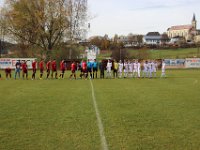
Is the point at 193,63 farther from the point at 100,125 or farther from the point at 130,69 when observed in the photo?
the point at 100,125

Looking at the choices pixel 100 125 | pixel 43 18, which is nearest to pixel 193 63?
pixel 43 18

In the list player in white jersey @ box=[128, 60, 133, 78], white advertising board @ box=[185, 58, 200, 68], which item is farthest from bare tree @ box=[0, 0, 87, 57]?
player in white jersey @ box=[128, 60, 133, 78]

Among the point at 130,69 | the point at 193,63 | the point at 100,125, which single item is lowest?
the point at 100,125

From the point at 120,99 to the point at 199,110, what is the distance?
13.7 feet

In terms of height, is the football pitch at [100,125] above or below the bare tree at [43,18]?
below

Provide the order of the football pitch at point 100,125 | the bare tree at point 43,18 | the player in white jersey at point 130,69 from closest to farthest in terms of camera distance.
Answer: the football pitch at point 100,125
the player in white jersey at point 130,69
the bare tree at point 43,18

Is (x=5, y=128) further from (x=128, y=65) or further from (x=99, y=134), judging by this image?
(x=128, y=65)

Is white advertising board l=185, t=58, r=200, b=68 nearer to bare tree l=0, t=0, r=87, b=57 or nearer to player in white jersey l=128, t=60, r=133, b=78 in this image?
bare tree l=0, t=0, r=87, b=57

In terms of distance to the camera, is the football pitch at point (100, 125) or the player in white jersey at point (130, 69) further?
the player in white jersey at point (130, 69)

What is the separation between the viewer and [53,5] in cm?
5500

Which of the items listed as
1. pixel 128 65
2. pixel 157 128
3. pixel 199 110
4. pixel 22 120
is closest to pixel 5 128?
pixel 22 120

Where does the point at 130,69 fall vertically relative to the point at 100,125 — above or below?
above

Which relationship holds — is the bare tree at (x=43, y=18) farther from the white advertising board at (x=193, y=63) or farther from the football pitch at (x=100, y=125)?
the football pitch at (x=100, y=125)

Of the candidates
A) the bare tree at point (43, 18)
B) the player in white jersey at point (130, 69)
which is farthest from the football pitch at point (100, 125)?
the bare tree at point (43, 18)
